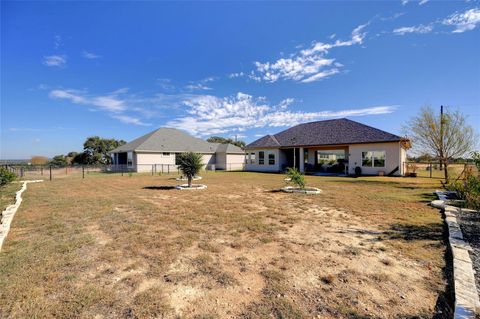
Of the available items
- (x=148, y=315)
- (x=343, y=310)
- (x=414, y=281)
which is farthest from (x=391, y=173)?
(x=148, y=315)

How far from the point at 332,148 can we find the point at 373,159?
178 inches

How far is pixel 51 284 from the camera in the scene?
317 centimetres

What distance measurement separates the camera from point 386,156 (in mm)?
18844

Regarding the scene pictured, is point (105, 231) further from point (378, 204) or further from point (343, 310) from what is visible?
point (378, 204)

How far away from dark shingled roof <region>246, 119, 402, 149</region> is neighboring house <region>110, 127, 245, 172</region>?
20.3 ft

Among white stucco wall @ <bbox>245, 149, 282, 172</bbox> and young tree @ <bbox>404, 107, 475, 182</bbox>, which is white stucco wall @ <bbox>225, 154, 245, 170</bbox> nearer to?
white stucco wall @ <bbox>245, 149, 282, 172</bbox>

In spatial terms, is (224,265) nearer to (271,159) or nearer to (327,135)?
(327,135)

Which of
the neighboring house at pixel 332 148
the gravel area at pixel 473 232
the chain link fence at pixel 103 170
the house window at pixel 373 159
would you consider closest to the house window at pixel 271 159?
the neighboring house at pixel 332 148

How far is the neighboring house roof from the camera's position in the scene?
93.1 ft

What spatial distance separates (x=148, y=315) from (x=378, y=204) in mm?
8269

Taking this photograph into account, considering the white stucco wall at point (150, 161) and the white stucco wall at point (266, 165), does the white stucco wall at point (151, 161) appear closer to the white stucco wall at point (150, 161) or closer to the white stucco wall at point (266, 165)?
the white stucco wall at point (150, 161)

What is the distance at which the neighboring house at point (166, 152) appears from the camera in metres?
27.2

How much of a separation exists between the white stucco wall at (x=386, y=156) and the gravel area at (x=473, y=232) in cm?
1312

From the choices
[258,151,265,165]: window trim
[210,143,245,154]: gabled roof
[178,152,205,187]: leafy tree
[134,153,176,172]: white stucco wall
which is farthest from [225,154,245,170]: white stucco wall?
[178,152,205,187]: leafy tree
